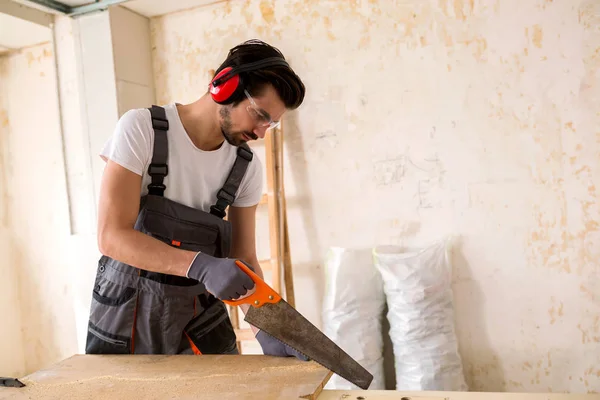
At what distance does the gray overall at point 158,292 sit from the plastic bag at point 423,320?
1260mm

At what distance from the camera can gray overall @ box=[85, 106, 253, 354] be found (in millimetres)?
1514

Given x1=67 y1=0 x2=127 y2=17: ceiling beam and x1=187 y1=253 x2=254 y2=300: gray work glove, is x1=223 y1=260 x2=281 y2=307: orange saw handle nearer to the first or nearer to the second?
x1=187 y1=253 x2=254 y2=300: gray work glove

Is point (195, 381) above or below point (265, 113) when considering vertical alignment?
below

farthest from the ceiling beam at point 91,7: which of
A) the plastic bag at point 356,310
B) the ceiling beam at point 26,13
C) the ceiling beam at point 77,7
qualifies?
the plastic bag at point 356,310

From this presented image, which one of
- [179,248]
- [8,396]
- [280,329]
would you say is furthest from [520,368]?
[8,396]

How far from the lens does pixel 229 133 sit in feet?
5.24

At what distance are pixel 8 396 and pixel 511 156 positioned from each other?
2363 millimetres

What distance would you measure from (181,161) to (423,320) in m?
1.58

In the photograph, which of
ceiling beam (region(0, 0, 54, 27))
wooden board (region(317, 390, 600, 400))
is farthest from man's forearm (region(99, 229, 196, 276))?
ceiling beam (region(0, 0, 54, 27))

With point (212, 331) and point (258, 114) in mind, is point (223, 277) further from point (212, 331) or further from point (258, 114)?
point (258, 114)

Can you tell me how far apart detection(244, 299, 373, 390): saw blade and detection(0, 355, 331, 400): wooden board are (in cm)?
5

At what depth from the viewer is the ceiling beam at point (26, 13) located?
2861 mm

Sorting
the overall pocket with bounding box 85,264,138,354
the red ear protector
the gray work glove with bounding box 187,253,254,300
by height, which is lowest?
the overall pocket with bounding box 85,264,138,354

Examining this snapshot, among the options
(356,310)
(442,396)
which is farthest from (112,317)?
(356,310)
